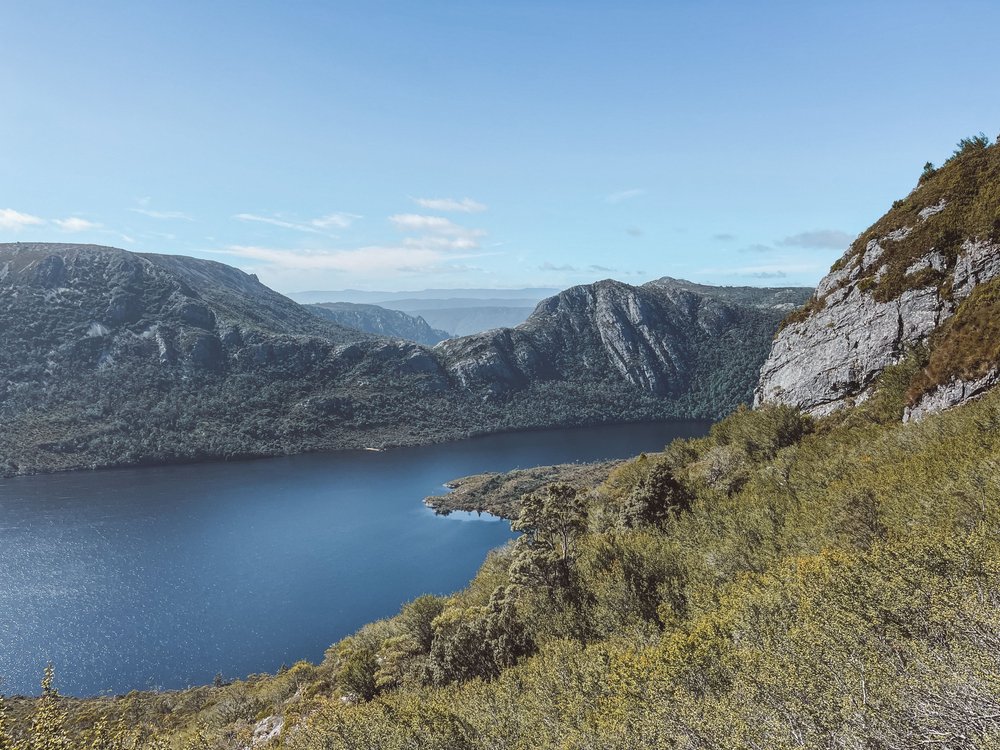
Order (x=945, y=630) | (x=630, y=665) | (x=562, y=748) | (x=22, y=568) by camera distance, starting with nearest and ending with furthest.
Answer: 1. (x=945, y=630)
2. (x=562, y=748)
3. (x=630, y=665)
4. (x=22, y=568)

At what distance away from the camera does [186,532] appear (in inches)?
5261

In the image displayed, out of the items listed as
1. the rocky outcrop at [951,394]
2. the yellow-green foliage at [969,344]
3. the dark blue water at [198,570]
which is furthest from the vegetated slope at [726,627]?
the dark blue water at [198,570]

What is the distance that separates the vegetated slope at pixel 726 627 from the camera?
15.7 m

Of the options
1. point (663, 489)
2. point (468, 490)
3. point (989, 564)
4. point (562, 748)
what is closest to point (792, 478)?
point (663, 489)

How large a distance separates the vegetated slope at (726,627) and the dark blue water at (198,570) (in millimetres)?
41173

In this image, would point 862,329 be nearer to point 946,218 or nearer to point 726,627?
point 946,218

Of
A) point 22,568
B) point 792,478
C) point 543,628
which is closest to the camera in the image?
point 543,628

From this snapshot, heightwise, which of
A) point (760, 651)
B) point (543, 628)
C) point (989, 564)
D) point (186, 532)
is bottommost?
point (186, 532)

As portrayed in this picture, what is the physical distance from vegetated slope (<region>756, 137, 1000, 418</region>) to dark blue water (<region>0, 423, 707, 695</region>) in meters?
78.5

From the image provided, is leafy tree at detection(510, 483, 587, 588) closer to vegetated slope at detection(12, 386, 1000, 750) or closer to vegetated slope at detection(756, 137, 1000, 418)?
vegetated slope at detection(12, 386, 1000, 750)

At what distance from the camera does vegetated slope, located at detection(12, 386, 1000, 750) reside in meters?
15.7

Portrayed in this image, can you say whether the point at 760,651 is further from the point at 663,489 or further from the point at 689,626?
the point at 663,489

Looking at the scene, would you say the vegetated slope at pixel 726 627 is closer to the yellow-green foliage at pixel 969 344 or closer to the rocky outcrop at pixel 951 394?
the rocky outcrop at pixel 951 394

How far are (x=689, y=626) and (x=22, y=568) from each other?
14176cm
